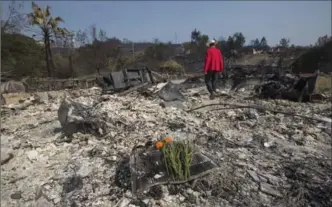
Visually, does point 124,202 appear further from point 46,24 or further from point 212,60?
point 46,24

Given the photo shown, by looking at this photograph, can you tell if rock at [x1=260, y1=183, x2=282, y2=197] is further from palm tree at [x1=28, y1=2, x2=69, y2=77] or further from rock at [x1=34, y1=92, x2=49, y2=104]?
palm tree at [x1=28, y1=2, x2=69, y2=77]

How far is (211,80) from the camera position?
24.6ft

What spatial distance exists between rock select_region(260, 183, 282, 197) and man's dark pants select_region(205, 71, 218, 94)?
4.18 m

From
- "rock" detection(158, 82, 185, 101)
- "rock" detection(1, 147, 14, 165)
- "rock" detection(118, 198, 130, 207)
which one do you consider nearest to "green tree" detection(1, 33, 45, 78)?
"rock" detection(158, 82, 185, 101)

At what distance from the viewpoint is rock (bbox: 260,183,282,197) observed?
3.11 metres

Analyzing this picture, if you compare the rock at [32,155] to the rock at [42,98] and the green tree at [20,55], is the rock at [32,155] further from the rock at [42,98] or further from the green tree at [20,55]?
the green tree at [20,55]

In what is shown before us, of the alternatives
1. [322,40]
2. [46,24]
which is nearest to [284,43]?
[322,40]

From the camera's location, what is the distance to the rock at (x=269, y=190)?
3110 mm

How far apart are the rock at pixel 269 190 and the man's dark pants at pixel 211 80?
418 centimetres

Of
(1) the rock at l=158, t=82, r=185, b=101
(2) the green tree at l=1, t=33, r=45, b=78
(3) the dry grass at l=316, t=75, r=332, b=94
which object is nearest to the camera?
(1) the rock at l=158, t=82, r=185, b=101

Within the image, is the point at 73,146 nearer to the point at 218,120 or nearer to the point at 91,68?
Result: the point at 218,120

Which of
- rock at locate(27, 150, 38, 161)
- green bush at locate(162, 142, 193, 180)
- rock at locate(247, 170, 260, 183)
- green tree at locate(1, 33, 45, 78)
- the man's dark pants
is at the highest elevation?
green tree at locate(1, 33, 45, 78)

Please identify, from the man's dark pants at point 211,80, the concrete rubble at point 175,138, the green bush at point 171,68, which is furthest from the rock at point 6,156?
the green bush at point 171,68

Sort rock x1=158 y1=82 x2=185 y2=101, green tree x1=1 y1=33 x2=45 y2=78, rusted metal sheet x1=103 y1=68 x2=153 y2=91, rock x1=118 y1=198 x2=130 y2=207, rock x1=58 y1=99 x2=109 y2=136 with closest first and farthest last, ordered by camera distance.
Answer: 1. rock x1=118 y1=198 x2=130 y2=207
2. rock x1=58 y1=99 x2=109 y2=136
3. rock x1=158 y1=82 x2=185 y2=101
4. rusted metal sheet x1=103 y1=68 x2=153 y2=91
5. green tree x1=1 y1=33 x2=45 y2=78
